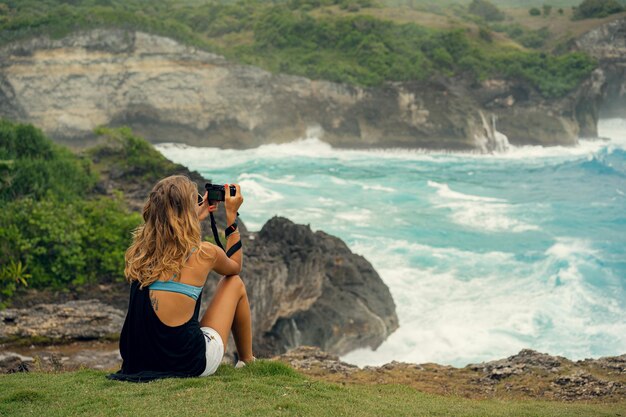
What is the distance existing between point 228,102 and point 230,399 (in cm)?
4791

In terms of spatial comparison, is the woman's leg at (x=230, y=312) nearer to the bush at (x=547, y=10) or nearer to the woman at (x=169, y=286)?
the woman at (x=169, y=286)

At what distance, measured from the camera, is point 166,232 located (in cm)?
722

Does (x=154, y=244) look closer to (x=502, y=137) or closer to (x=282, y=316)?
(x=282, y=316)

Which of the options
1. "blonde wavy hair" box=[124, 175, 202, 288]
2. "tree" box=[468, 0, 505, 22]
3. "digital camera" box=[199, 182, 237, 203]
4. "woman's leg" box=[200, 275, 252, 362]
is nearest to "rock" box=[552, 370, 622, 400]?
"woman's leg" box=[200, 275, 252, 362]

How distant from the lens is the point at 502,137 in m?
56.8

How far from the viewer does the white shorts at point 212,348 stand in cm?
773

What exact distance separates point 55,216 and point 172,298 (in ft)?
33.6

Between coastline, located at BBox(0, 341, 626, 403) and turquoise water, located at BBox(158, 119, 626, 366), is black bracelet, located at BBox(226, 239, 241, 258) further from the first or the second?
turquoise water, located at BBox(158, 119, 626, 366)

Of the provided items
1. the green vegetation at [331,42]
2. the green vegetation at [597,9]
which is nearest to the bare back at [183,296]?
the green vegetation at [331,42]

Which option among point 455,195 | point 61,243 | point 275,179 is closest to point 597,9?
point 455,195

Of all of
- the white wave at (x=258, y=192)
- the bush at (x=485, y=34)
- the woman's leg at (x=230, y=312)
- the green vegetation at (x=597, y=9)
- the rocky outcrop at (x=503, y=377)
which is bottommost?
the rocky outcrop at (x=503, y=377)

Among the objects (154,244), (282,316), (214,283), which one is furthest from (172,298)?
(282,316)

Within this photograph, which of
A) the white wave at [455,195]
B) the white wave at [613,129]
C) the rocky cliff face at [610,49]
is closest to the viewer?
the white wave at [455,195]

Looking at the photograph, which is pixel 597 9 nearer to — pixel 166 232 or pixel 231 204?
pixel 231 204
